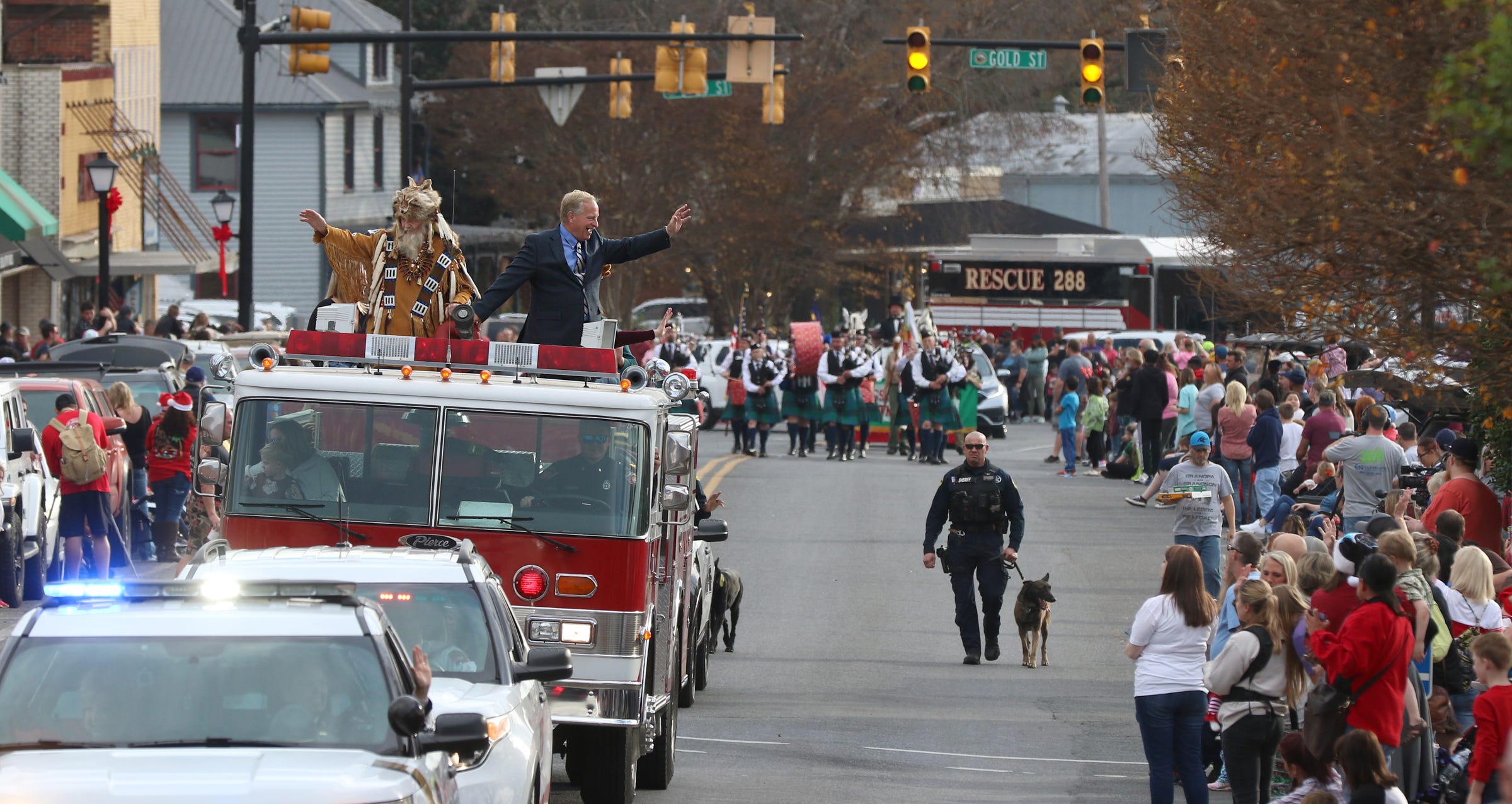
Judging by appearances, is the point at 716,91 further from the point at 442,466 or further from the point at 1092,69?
the point at 442,466

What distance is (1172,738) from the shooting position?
10102mm

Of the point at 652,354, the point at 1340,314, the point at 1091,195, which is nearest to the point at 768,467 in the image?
the point at 652,354

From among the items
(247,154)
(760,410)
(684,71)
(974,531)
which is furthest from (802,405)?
(974,531)

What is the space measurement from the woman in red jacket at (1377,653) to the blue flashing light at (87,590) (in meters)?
5.50

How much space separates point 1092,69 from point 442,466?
635 inches

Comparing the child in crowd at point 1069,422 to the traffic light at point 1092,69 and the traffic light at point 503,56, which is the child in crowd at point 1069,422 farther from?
the traffic light at point 503,56

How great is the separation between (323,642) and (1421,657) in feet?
19.6

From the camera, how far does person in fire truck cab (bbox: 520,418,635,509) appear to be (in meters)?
9.87

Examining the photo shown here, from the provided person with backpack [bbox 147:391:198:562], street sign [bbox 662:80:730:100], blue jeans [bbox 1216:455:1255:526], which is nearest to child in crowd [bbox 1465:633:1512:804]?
blue jeans [bbox 1216:455:1255:526]

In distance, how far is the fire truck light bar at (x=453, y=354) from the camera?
33.4ft

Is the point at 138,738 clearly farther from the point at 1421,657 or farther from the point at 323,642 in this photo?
the point at 1421,657

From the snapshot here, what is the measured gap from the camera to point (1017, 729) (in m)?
13.4

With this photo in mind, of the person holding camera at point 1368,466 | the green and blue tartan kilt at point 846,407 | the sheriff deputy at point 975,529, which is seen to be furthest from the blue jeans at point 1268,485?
the green and blue tartan kilt at point 846,407

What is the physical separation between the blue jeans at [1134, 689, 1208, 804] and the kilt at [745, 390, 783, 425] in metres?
20.5
